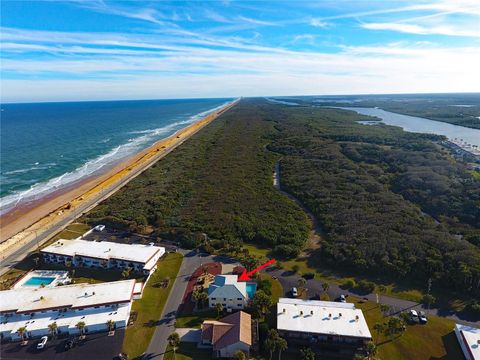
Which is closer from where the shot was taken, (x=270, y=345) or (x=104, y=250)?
(x=270, y=345)

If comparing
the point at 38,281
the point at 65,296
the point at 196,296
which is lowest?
the point at 38,281

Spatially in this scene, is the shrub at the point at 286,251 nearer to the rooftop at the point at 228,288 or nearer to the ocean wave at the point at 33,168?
the rooftop at the point at 228,288

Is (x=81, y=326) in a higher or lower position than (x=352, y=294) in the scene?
higher

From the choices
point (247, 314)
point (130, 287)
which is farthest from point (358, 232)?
point (130, 287)

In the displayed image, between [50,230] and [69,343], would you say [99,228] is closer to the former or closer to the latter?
[50,230]

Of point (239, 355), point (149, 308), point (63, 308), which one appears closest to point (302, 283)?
point (239, 355)

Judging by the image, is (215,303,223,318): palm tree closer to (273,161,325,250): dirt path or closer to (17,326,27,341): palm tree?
(17,326,27,341): palm tree

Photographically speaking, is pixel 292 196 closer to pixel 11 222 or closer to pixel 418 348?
pixel 418 348
